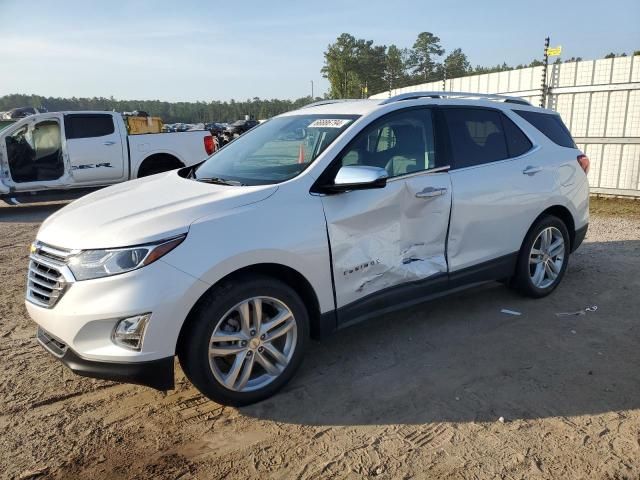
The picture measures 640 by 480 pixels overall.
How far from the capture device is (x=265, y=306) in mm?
3109

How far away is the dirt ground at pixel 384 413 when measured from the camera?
2582 millimetres

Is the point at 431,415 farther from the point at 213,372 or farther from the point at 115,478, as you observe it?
the point at 115,478

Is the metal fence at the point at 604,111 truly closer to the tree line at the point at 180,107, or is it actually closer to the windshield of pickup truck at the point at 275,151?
the windshield of pickup truck at the point at 275,151

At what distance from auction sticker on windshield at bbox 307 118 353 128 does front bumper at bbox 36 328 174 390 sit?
6.43 ft

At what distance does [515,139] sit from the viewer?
4.50 metres

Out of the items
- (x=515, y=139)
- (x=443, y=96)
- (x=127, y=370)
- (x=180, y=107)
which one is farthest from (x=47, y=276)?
(x=180, y=107)

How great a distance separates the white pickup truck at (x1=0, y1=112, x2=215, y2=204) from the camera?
9.74 metres

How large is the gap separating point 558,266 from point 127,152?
855 centimetres

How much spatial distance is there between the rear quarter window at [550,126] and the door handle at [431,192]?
148 cm

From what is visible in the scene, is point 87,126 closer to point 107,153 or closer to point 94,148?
point 94,148

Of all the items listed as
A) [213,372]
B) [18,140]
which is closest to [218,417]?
[213,372]

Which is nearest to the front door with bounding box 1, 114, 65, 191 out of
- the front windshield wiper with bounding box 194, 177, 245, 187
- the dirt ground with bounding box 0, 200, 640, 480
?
the dirt ground with bounding box 0, 200, 640, 480

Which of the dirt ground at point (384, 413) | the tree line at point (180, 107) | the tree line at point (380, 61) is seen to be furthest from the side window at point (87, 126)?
the tree line at point (180, 107)

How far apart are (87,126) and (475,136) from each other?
8517mm
